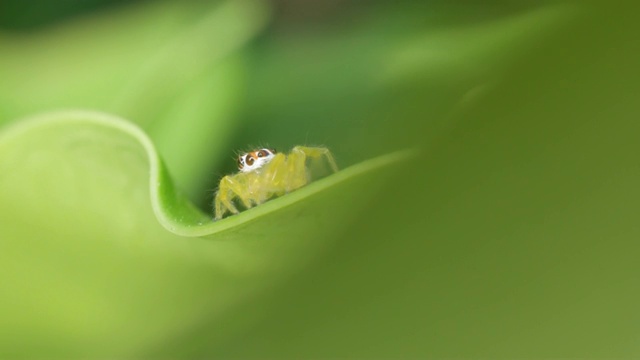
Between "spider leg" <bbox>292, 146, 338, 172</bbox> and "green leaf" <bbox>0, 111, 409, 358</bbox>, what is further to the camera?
"spider leg" <bbox>292, 146, 338, 172</bbox>

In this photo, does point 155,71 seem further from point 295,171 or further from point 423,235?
point 423,235

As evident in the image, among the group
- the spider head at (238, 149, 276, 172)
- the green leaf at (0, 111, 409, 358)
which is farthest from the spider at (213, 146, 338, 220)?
the green leaf at (0, 111, 409, 358)

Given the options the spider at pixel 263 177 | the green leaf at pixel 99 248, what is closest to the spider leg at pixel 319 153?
the spider at pixel 263 177

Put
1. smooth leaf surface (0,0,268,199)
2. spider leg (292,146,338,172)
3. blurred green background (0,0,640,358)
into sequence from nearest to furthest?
blurred green background (0,0,640,358)
spider leg (292,146,338,172)
smooth leaf surface (0,0,268,199)

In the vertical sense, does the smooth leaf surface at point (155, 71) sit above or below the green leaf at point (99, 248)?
above

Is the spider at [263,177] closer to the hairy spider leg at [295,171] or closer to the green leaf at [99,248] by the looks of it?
the hairy spider leg at [295,171]

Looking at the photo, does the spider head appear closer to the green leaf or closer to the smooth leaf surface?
the smooth leaf surface

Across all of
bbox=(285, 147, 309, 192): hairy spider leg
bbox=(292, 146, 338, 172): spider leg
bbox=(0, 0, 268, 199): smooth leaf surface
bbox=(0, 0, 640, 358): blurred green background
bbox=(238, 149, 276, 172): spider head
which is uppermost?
bbox=(0, 0, 268, 199): smooth leaf surface
